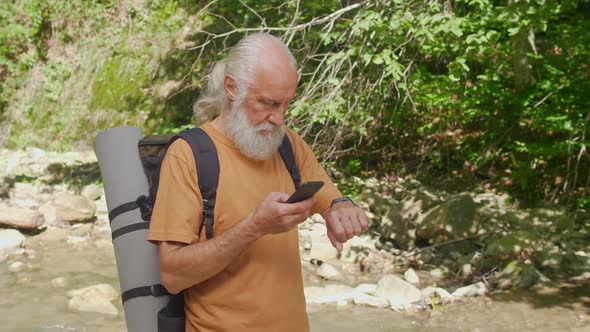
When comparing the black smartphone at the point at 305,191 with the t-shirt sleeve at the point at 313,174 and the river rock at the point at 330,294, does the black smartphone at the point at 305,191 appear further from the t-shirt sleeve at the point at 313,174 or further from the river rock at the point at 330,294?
the river rock at the point at 330,294

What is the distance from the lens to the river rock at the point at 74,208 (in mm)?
8820

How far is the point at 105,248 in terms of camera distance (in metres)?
7.96

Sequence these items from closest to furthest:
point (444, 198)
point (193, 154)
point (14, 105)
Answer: point (193, 154) < point (444, 198) < point (14, 105)

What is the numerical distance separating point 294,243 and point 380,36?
177 inches

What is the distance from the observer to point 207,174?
1.85 m

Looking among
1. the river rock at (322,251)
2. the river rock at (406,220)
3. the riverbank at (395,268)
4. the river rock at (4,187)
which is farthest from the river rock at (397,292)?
the river rock at (4,187)

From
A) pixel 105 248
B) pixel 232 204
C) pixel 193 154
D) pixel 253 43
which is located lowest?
pixel 105 248

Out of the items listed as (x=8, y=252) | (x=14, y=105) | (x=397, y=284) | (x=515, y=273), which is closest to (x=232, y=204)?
(x=397, y=284)

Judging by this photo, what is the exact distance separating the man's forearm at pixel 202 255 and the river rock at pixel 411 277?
4814mm

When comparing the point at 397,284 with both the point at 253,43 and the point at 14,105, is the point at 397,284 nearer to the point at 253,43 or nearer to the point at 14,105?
the point at 253,43

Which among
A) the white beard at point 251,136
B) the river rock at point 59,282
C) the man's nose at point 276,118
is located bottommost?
the river rock at point 59,282

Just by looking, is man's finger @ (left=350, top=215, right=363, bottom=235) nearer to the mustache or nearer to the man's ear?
the mustache

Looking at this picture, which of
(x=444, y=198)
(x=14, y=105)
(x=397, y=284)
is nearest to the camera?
(x=397, y=284)

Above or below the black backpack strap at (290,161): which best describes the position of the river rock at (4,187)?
below
